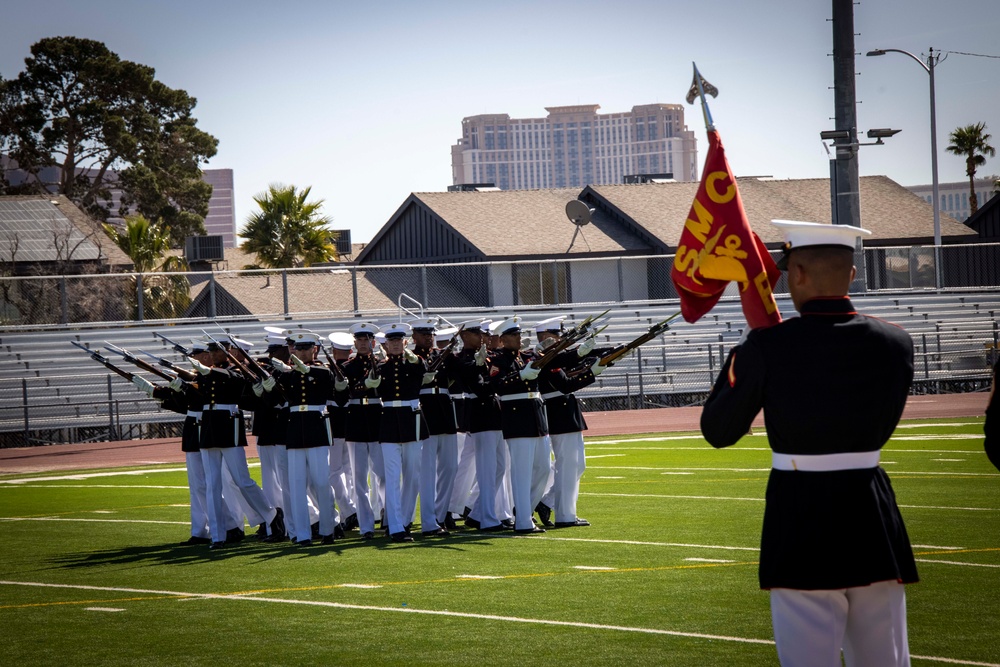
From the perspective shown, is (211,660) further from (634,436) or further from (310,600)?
(634,436)

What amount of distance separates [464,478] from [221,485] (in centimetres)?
248

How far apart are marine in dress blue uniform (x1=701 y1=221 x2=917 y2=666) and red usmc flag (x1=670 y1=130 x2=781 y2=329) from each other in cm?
40

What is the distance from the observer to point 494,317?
2759 centimetres

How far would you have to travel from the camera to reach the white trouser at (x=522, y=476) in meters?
12.2

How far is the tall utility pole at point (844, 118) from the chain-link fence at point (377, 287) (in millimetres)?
5132

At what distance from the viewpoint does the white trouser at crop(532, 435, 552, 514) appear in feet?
41.2

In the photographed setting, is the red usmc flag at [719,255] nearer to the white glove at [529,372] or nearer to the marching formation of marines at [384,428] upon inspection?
the marching formation of marines at [384,428]

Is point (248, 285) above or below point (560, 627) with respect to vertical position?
above

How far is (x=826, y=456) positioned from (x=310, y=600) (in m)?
5.37

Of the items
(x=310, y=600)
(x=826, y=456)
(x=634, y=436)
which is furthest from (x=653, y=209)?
(x=826, y=456)

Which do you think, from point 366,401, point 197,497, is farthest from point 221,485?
point 366,401

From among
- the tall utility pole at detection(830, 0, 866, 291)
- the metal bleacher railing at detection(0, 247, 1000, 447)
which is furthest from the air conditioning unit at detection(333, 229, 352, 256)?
the tall utility pole at detection(830, 0, 866, 291)

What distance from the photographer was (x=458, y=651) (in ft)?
23.7

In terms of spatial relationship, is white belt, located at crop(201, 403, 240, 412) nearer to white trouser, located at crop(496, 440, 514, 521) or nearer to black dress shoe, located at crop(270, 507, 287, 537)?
black dress shoe, located at crop(270, 507, 287, 537)
